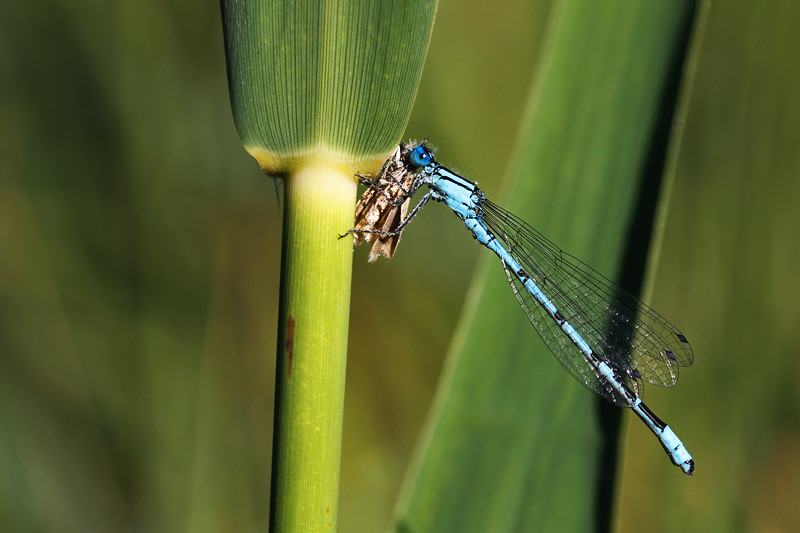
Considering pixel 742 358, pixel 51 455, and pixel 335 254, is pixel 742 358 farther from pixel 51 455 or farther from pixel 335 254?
pixel 51 455

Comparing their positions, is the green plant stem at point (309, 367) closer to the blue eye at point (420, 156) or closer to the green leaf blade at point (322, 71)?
the green leaf blade at point (322, 71)

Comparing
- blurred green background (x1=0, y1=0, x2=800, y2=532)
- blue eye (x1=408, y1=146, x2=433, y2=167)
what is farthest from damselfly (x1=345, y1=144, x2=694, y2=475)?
blurred green background (x1=0, y1=0, x2=800, y2=532)

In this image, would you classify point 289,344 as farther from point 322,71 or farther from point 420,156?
point 420,156

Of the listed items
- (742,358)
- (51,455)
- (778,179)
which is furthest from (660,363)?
(51,455)

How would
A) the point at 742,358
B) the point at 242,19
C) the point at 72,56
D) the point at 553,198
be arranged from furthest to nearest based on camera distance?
the point at 72,56 → the point at 742,358 → the point at 553,198 → the point at 242,19

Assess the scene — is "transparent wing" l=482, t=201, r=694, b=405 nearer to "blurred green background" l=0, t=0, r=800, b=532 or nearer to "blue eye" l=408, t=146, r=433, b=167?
"blurred green background" l=0, t=0, r=800, b=532

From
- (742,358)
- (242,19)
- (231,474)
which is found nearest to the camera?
(242,19)
